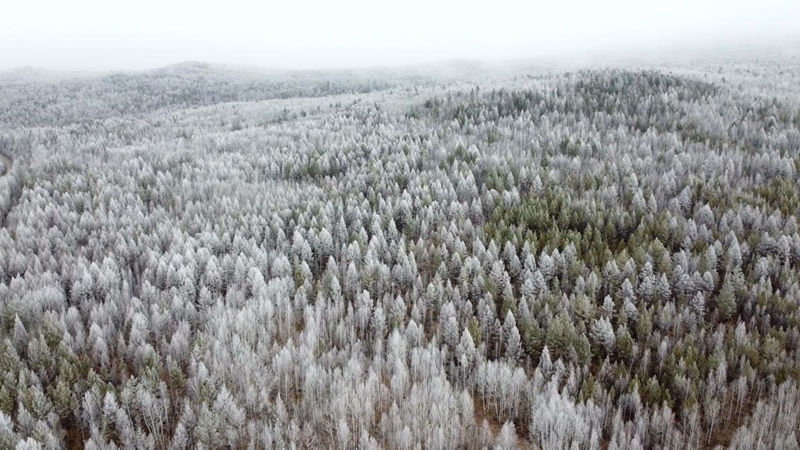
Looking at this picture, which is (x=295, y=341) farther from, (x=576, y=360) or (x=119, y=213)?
(x=119, y=213)

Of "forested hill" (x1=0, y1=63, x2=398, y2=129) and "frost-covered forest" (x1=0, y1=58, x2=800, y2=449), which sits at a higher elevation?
"forested hill" (x1=0, y1=63, x2=398, y2=129)

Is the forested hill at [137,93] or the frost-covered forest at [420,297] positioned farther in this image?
the forested hill at [137,93]

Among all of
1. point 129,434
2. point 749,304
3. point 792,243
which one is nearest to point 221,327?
point 129,434

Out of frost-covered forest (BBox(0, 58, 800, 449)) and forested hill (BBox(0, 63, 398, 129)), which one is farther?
forested hill (BBox(0, 63, 398, 129))

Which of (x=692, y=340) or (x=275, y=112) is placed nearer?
(x=692, y=340)

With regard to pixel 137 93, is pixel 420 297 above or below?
below

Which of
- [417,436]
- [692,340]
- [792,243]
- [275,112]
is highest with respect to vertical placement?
[275,112]

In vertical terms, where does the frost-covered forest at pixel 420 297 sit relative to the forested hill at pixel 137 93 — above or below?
below

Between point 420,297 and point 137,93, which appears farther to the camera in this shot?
point 137,93
